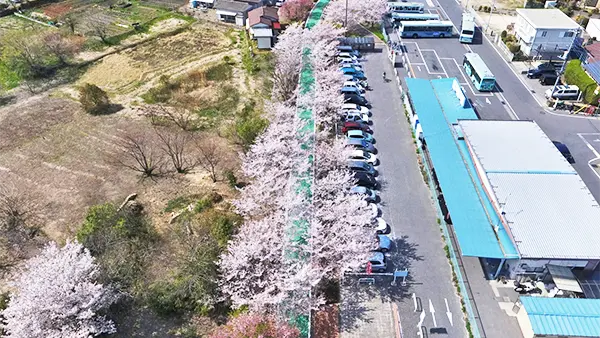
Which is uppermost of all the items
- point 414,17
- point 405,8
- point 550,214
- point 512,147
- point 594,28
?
point 405,8

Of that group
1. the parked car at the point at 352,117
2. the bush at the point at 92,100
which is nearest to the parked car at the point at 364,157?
the parked car at the point at 352,117

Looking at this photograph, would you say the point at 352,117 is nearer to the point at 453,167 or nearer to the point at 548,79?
the point at 453,167

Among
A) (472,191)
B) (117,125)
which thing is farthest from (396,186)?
(117,125)

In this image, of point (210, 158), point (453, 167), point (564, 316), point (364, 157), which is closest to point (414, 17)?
point (364, 157)

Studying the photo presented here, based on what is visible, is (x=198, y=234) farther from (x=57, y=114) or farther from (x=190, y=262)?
(x=57, y=114)

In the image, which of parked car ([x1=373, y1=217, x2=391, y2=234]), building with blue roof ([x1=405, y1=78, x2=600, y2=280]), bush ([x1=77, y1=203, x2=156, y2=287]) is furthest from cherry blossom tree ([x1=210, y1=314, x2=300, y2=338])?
building with blue roof ([x1=405, y1=78, x2=600, y2=280])

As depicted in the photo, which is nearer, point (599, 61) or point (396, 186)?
point (396, 186)
